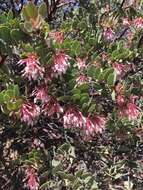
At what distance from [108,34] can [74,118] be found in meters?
1.14

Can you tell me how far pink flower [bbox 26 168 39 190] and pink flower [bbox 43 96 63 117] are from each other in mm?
486

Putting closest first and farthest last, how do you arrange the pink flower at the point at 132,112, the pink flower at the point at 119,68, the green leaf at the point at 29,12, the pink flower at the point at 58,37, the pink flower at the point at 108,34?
1. the green leaf at the point at 29,12
2. the pink flower at the point at 58,37
3. the pink flower at the point at 132,112
4. the pink flower at the point at 119,68
5. the pink flower at the point at 108,34

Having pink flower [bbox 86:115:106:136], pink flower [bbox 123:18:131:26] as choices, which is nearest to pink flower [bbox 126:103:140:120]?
pink flower [bbox 86:115:106:136]

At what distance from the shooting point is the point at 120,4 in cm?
469

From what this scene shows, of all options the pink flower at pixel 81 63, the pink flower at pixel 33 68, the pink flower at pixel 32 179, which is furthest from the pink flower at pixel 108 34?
the pink flower at pixel 32 179

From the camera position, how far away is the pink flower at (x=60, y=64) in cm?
334

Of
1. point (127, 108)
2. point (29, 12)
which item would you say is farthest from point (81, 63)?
point (29, 12)

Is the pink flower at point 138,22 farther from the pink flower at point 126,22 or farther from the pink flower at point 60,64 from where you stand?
the pink flower at point 60,64

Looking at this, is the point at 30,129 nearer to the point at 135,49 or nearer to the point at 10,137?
the point at 10,137

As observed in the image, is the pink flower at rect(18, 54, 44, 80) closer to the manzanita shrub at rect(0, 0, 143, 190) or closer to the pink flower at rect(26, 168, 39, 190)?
the manzanita shrub at rect(0, 0, 143, 190)

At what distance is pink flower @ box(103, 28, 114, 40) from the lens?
4271 millimetres

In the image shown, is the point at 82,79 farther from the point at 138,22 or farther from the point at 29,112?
the point at 138,22

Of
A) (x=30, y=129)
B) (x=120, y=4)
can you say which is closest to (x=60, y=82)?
(x=30, y=129)

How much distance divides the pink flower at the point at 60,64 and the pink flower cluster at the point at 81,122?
24cm
